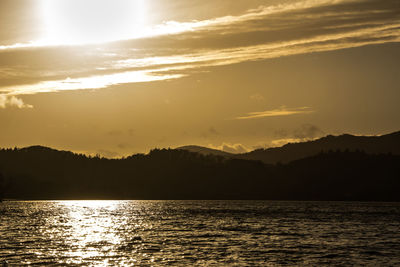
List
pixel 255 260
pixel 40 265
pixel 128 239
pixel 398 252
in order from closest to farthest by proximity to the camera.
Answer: pixel 40 265 < pixel 255 260 < pixel 398 252 < pixel 128 239

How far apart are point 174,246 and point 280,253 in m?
20.6

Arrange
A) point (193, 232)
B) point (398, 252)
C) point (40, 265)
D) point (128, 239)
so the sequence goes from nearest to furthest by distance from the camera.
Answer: point (40, 265), point (398, 252), point (128, 239), point (193, 232)

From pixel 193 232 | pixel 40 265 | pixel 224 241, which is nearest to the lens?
pixel 40 265

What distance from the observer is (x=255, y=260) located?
3223 inches

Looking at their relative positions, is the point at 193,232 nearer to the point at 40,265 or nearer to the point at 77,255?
the point at 77,255

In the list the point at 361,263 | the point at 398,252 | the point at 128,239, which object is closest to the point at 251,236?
the point at 128,239

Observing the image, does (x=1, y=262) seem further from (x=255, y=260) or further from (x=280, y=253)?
(x=280, y=253)

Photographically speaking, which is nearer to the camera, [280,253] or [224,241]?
[280,253]

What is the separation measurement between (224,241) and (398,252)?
3323cm

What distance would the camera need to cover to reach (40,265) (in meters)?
76.2

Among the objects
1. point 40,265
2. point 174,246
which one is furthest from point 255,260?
point 40,265

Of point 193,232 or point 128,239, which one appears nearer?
point 128,239

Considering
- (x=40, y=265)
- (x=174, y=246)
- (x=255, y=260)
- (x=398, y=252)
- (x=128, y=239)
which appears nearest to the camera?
(x=40, y=265)

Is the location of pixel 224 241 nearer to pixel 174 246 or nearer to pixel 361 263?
pixel 174 246
